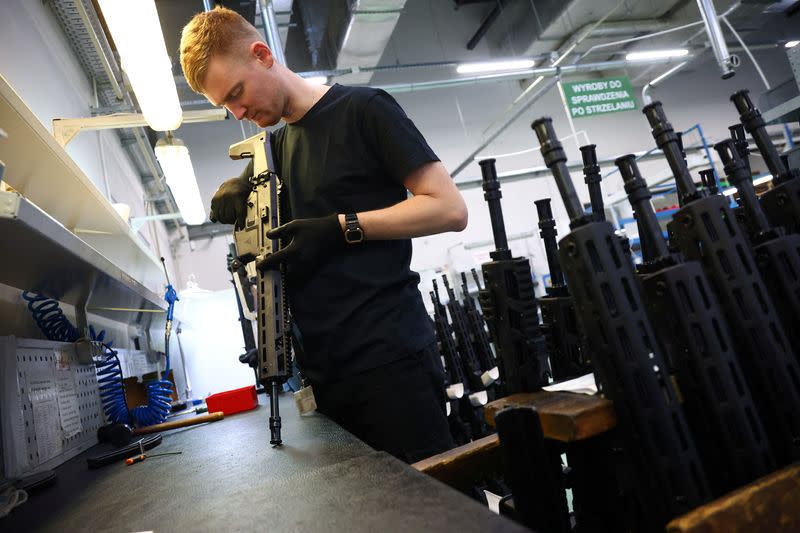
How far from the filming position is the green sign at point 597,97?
5.07 metres

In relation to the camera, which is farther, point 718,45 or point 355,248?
point 718,45

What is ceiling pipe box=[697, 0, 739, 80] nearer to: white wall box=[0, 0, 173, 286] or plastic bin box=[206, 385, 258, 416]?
plastic bin box=[206, 385, 258, 416]

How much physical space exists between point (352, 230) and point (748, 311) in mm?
651

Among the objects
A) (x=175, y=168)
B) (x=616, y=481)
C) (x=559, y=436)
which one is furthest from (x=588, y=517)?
(x=175, y=168)

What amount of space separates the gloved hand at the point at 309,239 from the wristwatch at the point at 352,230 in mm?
15

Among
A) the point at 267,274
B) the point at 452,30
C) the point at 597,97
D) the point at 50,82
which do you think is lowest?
the point at 267,274

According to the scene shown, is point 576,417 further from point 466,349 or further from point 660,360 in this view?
point 466,349

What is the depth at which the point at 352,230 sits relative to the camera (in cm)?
97

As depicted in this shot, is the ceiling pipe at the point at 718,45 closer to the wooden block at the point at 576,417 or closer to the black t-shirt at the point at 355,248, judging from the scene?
the black t-shirt at the point at 355,248

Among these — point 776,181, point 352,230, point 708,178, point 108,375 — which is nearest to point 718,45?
point 708,178

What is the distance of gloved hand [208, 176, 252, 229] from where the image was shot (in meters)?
1.27

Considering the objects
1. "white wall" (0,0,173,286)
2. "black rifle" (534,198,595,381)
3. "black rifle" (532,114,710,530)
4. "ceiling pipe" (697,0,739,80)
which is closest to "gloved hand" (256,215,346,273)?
"black rifle" (534,198,595,381)

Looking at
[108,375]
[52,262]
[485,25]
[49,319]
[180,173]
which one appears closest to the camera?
[52,262]

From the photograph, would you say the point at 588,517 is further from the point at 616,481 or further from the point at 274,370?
the point at 274,370
